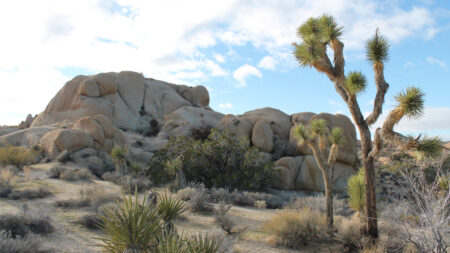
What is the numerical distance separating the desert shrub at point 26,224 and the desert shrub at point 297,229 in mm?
5003

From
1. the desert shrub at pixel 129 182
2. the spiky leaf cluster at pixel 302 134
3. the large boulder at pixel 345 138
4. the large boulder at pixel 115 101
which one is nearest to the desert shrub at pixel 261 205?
the spiky leaf cluster at pixel 302 134

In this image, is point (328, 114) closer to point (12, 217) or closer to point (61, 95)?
point (12, 217)

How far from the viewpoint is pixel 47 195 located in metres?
11.7

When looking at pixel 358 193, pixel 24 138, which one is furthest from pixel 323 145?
pixel 24 138

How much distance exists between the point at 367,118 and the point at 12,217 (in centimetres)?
807

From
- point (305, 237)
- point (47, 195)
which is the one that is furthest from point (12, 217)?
point (305, 237)

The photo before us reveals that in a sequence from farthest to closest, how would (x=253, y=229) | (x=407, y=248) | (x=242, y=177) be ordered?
(x=242, y=177) → (x=253, y=229) → (x=407, y=248)

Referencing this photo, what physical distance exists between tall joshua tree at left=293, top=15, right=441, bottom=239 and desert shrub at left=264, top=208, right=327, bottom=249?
118 cm

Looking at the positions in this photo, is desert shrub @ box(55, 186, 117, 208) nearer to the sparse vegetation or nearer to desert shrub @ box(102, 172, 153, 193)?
the sparse vegetation

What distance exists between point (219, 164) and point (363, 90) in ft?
38.8

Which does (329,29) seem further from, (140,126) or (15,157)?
(140,126)

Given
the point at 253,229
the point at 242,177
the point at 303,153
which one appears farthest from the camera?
the point at 303,153

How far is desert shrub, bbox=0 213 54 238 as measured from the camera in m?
7.36

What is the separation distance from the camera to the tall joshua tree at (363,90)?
7.27 metres
